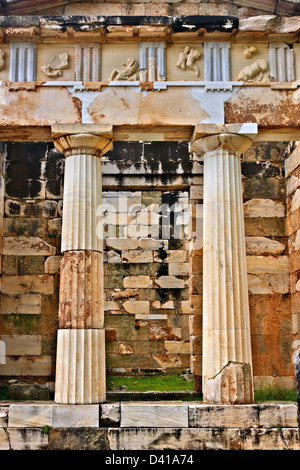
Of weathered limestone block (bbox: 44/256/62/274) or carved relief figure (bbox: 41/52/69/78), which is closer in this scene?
carved relief figure (bbox: 41/52/69/78)

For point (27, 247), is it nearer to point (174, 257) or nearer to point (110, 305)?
point (110, 305)

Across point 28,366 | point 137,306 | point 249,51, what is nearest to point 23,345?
point 28,366

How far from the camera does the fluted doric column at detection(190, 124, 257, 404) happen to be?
1124cm

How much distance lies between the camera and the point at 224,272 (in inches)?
460

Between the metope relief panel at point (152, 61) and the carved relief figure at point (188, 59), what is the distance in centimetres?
36

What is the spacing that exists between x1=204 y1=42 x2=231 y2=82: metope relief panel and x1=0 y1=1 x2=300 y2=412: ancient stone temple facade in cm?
2

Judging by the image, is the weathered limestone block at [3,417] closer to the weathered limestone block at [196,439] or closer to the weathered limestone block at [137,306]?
the weathered limestone block at [196,439]

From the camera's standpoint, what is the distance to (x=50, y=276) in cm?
1516

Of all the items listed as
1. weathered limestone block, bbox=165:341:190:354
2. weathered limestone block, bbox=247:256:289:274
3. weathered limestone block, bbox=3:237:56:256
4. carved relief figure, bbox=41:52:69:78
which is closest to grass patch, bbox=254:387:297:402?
weathered limestone block, bbox=247:256:289:274

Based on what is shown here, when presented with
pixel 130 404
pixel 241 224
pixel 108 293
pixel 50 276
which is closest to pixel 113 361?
pixel 108 293

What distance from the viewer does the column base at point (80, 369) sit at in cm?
1112

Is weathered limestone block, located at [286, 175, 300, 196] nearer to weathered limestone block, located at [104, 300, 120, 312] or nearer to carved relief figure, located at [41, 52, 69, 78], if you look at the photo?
weathered limestone block, located at [104, 300, 120, 312]

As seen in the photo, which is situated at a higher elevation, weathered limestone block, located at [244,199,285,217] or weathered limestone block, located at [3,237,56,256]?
weathered limestone block, located at [244,199,285,217]

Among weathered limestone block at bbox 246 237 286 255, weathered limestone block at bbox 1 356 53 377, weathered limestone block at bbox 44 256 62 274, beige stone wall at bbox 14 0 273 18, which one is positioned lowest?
weathered limestone block at bbox 1 356 53 377
